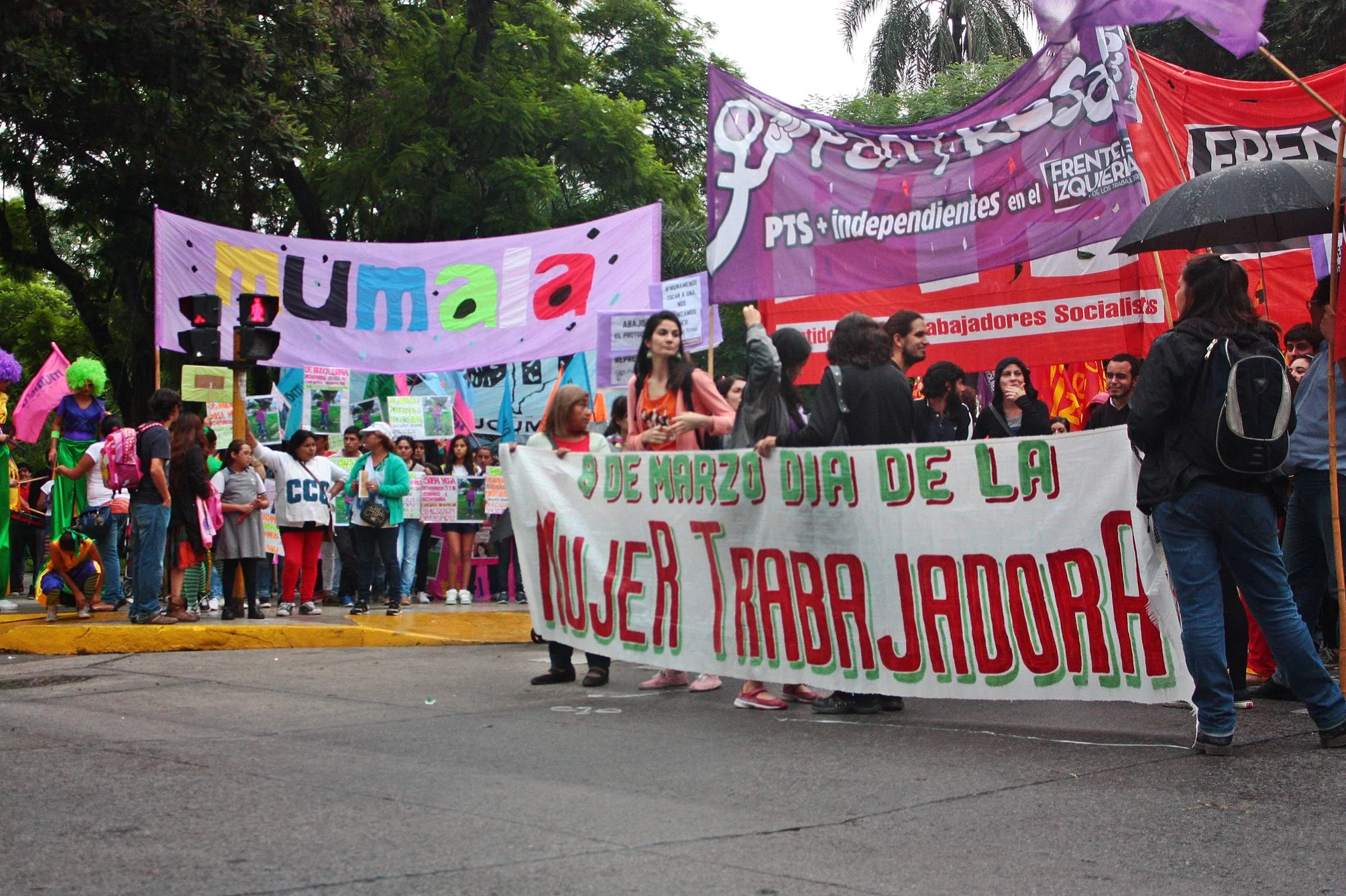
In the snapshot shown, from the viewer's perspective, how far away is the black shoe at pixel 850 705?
6.56 m

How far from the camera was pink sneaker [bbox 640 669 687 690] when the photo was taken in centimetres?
756

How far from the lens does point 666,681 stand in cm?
764

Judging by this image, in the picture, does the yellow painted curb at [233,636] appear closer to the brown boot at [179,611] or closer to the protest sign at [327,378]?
the brown boot at [179,611]

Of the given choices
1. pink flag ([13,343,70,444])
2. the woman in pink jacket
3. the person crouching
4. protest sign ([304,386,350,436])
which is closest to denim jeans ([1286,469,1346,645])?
the woman in pink jacket

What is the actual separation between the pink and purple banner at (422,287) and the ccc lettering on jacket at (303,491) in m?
1.81

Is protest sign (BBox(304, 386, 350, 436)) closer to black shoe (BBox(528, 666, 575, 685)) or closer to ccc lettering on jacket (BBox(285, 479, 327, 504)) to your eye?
ccc lettering on jacket (BBox(285, 479, 327, 504))

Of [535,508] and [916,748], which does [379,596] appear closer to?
[535,508]

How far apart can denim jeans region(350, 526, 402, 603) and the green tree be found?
13.6m

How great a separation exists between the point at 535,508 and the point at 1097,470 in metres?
3.43

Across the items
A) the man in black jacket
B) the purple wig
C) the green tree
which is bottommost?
the man in black jacket

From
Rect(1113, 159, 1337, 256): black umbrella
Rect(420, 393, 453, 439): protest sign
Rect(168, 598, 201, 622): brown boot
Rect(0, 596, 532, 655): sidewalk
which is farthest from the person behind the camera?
Rect(420, 393, 453, 439): protest sign

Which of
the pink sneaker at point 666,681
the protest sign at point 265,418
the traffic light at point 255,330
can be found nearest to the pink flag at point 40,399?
the protest sign at point 265,418

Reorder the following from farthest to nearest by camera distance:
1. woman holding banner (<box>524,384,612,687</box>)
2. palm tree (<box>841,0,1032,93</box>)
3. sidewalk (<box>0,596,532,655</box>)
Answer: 1. palm tree (<box>841,0,1032,93</box>)
2. sidewalk (<box>0,596,532,655</box>)
3. woman holding banner (<box>524,384,612,687</box>)

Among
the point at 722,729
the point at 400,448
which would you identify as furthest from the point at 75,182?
the point at 722,729
